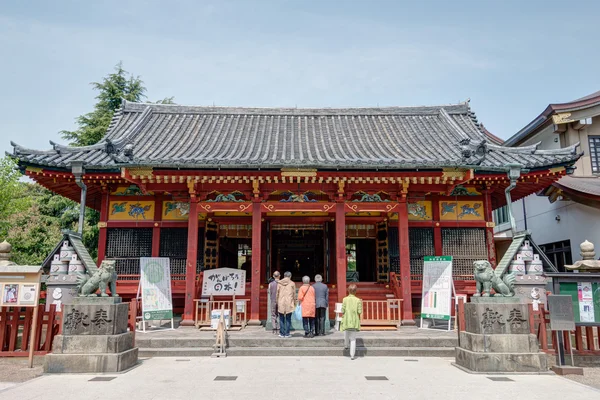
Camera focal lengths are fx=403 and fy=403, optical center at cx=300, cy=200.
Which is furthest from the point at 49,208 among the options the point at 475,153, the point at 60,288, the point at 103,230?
the point at 475,153

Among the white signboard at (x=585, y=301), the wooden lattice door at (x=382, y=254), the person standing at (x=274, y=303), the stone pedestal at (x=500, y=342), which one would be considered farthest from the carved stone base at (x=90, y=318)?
the white signboard at (x=585, y=301)

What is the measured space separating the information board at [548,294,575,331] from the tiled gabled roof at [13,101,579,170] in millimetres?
4622

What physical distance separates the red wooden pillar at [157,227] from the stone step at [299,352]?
4.68 m

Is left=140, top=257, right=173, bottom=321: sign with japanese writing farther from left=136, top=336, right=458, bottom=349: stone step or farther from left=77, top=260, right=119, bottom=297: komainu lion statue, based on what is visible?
left=77, top=260, right=119, bottom=297: komainu lion statue

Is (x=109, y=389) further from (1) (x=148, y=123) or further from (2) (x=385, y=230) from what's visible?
(1) (x=148, y=123)

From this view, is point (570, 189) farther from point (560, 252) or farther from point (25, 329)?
point (25, 329)

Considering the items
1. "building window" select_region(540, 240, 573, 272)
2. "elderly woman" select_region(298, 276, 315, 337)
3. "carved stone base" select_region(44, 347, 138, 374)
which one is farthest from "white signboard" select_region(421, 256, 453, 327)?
"carved stone base" select_region(44, 347, 138, 374)

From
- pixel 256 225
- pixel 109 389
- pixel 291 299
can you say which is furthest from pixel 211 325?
pixel 109 389

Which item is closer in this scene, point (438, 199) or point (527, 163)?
point (527, 163)

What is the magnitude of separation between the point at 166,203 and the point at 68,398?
865cm

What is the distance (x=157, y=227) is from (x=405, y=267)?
8.34 meters

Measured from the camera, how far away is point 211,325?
10.8 metres

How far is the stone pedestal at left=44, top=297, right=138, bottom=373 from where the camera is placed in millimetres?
7574

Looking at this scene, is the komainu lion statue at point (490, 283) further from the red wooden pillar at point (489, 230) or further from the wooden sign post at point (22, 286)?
the wooden sign post at point (22, 286)
